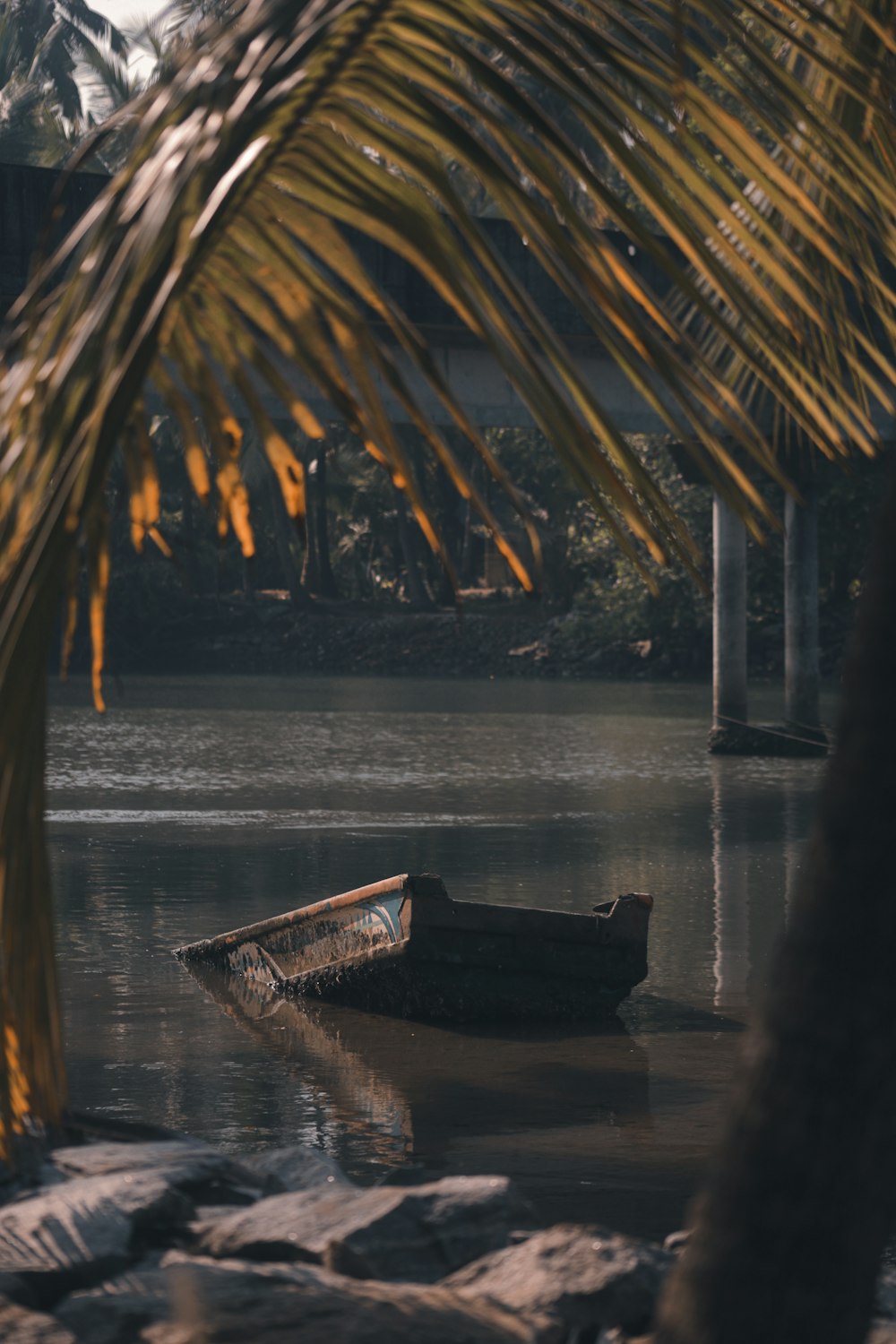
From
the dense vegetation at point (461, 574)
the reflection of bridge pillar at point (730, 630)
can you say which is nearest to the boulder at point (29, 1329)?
the reflection of bridge pillar at point (730, 630)

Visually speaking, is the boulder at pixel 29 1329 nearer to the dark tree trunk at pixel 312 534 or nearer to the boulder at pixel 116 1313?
the boulder at pixel 116 1313

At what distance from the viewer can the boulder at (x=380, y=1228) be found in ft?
15.3

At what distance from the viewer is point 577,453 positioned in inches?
104

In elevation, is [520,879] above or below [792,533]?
below

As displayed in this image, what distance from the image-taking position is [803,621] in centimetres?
3120

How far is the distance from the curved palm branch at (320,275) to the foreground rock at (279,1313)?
134cm

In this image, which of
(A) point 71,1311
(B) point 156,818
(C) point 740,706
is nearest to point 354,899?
(A) point 71,1311

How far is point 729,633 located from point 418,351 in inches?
1121

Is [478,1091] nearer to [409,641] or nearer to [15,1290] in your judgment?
[15,1290]

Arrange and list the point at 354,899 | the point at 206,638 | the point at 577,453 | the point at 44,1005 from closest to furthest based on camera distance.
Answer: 1. the point at 44,1005
2. the point at 577,453
3. the point at 354,899
4. the point at 206,638

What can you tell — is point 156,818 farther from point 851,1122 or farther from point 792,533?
point 851,1122

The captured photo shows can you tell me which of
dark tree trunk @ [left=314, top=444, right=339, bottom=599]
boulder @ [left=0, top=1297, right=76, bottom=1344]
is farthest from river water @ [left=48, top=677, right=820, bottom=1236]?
dark tree trunk @ [left=314, top=444, right=339, bottom=599]

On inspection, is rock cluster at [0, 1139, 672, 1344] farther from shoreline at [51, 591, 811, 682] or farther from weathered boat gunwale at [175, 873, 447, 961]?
shoreline at [51, 591, 811, 682]

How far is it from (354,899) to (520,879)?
17.2 feet
